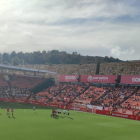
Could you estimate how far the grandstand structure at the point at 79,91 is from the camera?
45.3 m

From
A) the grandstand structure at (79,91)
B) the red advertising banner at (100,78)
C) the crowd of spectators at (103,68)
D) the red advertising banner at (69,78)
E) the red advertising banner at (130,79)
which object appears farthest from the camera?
the red advertising banner at (69,78)

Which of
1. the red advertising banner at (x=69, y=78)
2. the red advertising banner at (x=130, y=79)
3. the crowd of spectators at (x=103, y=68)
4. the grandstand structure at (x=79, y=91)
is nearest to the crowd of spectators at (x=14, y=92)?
the grandstand structure at (x=79, y=91)

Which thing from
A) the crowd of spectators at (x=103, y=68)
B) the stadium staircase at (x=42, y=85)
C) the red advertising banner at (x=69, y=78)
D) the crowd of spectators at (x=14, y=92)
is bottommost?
the crowd of spectators at (x=14, y=92)

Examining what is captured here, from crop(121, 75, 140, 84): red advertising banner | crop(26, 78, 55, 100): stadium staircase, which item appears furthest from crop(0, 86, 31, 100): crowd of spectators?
crop(121, 75, 140, 84): red advertising banner

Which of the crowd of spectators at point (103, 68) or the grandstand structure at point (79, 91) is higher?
the crowd of spectators at point (103, 68)

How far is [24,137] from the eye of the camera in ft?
59.7

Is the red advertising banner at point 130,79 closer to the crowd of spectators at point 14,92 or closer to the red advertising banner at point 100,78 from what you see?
the red advertising banner at point 100,78

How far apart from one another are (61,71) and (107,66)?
770 inches

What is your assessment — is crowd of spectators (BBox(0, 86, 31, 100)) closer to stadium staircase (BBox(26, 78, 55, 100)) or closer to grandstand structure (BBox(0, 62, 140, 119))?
grandstand structure (BBox(0, 62, 140, 119))

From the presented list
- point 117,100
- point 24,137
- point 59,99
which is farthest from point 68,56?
point 24,137

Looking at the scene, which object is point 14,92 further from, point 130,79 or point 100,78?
point 130,79

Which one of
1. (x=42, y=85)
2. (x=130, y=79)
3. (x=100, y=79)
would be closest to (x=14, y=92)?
(x=42, y=85)

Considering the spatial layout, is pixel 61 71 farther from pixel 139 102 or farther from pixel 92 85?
pixel 139 102

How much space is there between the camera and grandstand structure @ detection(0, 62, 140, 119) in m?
45.3
